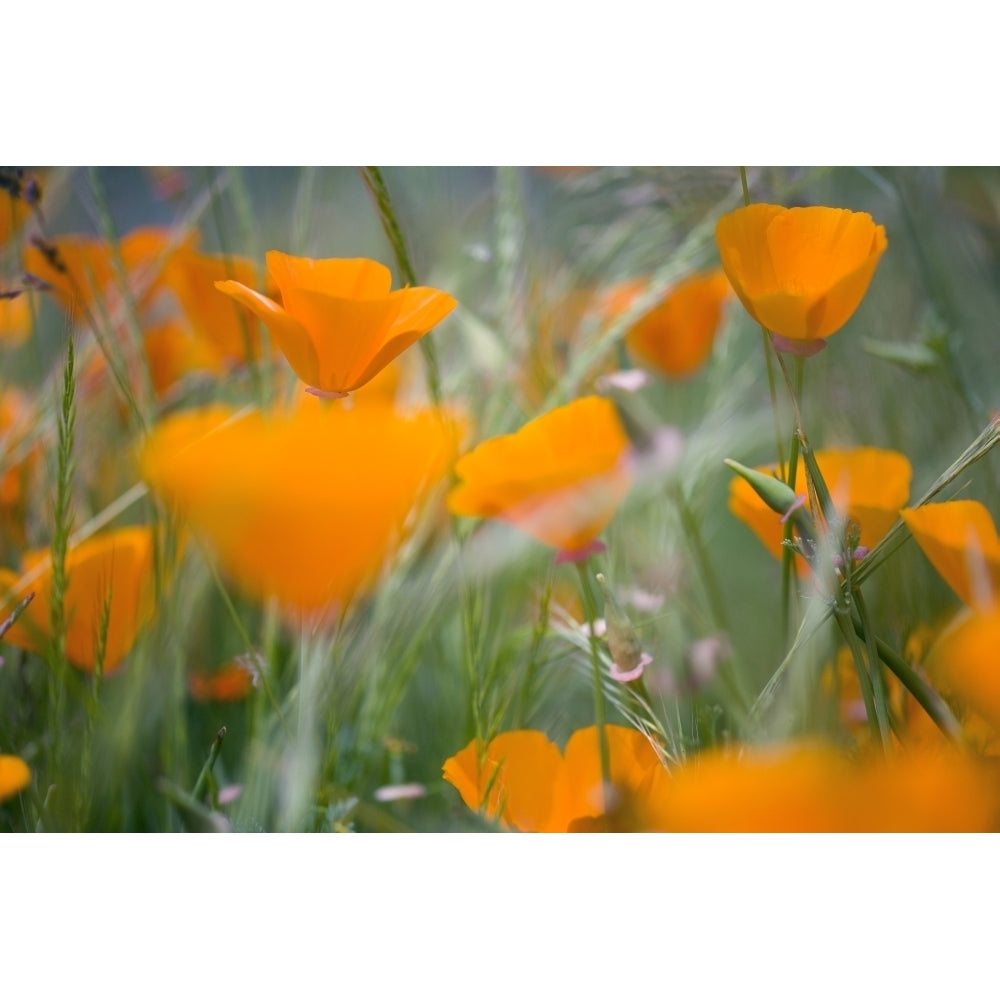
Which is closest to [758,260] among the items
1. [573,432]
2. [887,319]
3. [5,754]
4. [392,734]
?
[573,432]

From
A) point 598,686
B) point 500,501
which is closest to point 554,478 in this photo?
point 500,501

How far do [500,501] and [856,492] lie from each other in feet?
0.73

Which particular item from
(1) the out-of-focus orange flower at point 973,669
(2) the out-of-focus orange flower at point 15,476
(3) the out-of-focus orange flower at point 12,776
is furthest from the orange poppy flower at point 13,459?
(1) the out-of-focus orange flower at point 973,669

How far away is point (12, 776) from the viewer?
0.64 metres

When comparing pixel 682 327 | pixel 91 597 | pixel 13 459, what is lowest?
pixel 91 597

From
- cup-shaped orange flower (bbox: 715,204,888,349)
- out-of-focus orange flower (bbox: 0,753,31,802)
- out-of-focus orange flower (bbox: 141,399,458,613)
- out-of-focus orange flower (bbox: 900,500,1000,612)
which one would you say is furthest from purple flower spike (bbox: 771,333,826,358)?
out-of-focus orange flower (bbox: 0,753,31,802)

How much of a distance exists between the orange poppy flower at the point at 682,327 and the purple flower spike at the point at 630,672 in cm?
32

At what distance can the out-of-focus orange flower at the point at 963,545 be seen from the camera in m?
0.60

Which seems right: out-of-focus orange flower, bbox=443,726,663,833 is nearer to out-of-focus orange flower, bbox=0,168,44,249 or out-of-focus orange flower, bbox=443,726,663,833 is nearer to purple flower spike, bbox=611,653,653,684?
purple flower spike, bbox=611,653,653,684

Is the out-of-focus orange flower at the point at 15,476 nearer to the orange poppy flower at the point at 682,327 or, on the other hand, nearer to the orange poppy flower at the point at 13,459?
the orange poppy flower at the point at 13,459

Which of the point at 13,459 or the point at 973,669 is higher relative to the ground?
the point at 13,459

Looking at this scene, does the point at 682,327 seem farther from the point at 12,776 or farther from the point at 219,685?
the point at 12,776

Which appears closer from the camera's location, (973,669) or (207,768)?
(973,669)

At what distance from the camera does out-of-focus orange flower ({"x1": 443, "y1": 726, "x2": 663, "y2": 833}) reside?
0.63 metres
